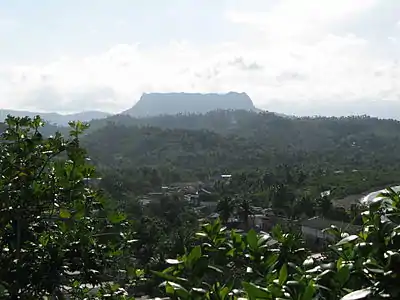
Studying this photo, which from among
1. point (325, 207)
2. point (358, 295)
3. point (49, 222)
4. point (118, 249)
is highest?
point (358, 295)

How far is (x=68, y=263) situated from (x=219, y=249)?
112cm

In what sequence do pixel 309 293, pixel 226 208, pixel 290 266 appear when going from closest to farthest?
1. pixel 309 293
2. pixel 290 266
3. pixel 226 208

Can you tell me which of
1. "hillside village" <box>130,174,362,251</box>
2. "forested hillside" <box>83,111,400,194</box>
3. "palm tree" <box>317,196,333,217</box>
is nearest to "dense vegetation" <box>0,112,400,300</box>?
"hillside village" <box>130,174,362,251</box>

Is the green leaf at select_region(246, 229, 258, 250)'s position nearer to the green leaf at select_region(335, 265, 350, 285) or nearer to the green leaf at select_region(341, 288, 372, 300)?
the green leaf at select_region(335, 265, 350, 285)

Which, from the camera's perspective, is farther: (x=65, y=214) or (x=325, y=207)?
(x=325, y=207)

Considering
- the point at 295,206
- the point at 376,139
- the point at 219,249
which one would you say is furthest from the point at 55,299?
the point at 376,139

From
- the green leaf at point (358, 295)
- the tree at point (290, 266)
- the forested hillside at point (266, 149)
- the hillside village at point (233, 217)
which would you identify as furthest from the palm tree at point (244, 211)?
the green leaf at point (358, 295)

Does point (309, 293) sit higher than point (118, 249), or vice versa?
point (309, 293)

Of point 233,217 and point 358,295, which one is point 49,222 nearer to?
point 358,295

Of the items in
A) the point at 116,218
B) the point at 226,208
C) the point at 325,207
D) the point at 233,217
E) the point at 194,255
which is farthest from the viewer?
the point at 233,217

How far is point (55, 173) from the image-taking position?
2.68 m

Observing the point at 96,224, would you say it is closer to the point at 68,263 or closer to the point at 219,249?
the point at 68,263

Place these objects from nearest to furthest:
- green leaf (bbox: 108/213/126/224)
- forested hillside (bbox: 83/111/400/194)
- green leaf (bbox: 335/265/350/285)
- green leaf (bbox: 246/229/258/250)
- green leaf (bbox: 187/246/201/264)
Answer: green leaf (bbox: 335/265/350/285) → green leaf (bbox: 187/246/201/264) → green leaf (bbox: 246/229/258/250) → green leaf (bbox: 108/213/126/224) → forested hillside (bbox: 83/111/400/194)

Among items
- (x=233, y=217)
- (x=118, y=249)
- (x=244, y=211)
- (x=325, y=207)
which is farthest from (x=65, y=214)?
(x=325, y=207)
